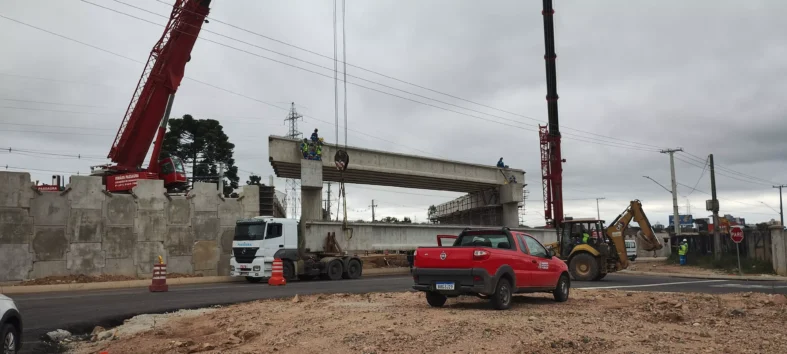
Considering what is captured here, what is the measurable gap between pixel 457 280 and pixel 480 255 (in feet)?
2.07

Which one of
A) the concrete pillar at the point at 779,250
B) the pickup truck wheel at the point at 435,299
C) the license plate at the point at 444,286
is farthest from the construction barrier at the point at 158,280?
the concrete pillar at the point at 779,250

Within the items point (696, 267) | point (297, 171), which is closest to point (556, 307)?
point (297, 171)

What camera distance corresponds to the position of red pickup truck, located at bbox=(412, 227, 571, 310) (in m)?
10.5

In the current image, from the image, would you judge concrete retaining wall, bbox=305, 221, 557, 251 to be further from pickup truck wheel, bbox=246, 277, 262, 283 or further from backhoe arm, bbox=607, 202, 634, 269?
backhoe arm, bbox=607, 202, 634, 269

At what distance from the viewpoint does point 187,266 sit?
27.2 m

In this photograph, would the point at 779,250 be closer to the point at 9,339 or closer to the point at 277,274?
the point at 277,274

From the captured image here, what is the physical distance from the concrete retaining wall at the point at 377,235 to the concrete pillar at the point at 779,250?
17180 millimetres

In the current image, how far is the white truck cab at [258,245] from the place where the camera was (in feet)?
79.0

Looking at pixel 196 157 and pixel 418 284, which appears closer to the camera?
pixel 418 284

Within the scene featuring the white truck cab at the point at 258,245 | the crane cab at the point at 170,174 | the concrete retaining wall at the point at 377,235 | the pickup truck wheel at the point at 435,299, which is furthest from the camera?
the concrete retaining wall at the point at 377,235

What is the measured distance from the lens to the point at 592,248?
22844 millimetres

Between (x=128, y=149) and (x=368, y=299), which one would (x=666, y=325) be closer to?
(x=368, y=299)

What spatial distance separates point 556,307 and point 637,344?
4.39m

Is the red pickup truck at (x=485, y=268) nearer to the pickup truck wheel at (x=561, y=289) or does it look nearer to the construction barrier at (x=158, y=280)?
the pickup truck wheel at (x=561, y=289)
